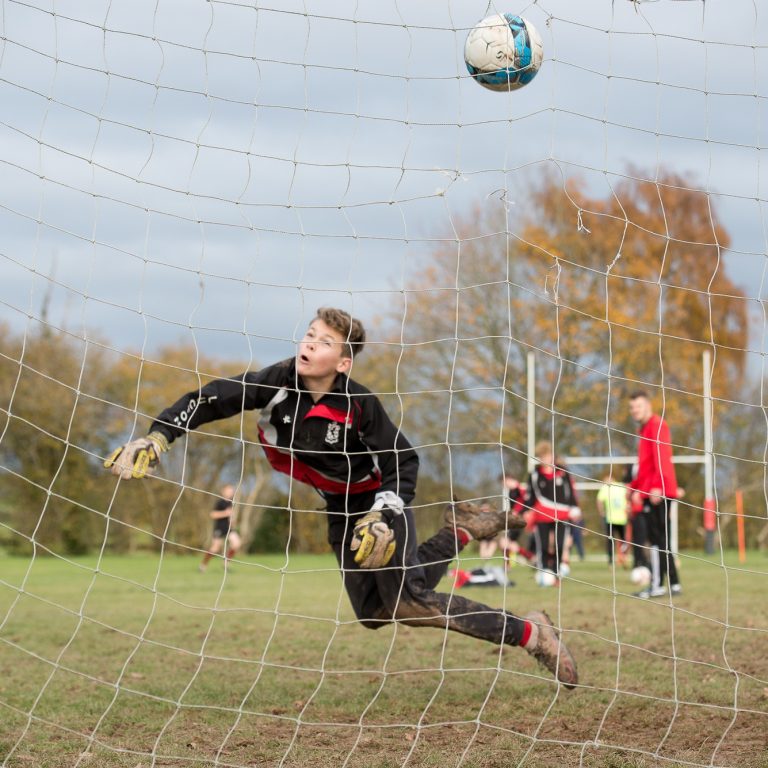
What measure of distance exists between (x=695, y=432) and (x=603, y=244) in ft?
15.6

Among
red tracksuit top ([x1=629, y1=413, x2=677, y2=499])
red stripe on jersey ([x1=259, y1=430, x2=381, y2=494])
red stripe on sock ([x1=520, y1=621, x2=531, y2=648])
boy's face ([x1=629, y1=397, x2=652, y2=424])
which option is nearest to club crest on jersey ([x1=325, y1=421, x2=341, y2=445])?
red stripe on jersey ([x1=259, y1=430, x2=381, y2=494])

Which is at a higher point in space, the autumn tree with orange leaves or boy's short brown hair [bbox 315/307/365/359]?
the autumn tree with orange leaves

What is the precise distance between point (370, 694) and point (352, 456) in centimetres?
127

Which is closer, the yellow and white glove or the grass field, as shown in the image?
the grass field

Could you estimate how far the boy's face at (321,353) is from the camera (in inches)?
180

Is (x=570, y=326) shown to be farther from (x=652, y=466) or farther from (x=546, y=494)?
(x=652, y=466)

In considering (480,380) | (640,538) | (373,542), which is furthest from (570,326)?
(373,542)

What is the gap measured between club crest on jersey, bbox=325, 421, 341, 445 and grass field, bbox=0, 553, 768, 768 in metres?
0.59

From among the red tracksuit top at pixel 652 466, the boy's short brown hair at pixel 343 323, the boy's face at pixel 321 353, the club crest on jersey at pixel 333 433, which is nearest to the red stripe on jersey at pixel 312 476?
the club crest on jersey at pixel 333 433

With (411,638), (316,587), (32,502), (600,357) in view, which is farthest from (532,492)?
(32,502)

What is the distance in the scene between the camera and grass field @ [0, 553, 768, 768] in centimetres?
391

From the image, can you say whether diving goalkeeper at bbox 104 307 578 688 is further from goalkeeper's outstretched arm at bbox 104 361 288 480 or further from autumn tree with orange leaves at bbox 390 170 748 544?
autumn tree with orange leaves at bbox 390 170 748 544

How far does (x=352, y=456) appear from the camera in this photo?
15.4 ft

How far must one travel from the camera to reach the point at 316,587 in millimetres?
12086
